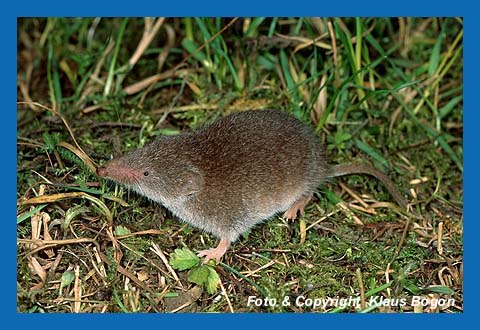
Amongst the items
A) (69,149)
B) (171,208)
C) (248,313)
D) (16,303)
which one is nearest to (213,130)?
(171,208)

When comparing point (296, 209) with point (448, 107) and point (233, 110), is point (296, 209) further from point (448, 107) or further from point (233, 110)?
point (448, 107)

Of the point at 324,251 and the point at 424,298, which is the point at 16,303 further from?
the point at 424,298

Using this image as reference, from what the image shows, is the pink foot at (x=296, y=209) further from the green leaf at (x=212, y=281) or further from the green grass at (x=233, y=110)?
the green leaf at (x=212, y=281)

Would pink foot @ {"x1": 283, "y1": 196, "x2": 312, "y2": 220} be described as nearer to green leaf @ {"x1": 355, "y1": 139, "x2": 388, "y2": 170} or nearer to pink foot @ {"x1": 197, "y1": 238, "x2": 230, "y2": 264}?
pink foot @ {"x1": 197, "y1": 238, "x2": 230, "y2": 264}

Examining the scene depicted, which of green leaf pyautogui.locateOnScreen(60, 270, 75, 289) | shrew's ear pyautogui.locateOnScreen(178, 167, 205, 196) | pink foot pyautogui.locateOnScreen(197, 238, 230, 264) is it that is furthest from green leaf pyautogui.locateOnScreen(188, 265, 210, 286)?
green leaf pyautogui.locateOnScreen(60, 270, 75, 289)

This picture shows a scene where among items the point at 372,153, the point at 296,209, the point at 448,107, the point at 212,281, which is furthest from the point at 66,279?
the point at 448,107

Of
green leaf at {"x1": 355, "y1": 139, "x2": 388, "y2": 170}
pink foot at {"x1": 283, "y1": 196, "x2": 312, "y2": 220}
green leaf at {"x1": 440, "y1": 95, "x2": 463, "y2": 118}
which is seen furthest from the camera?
green leaf at {"x1": 440, "y1": 95, "x2": 463, "y2": 118}
